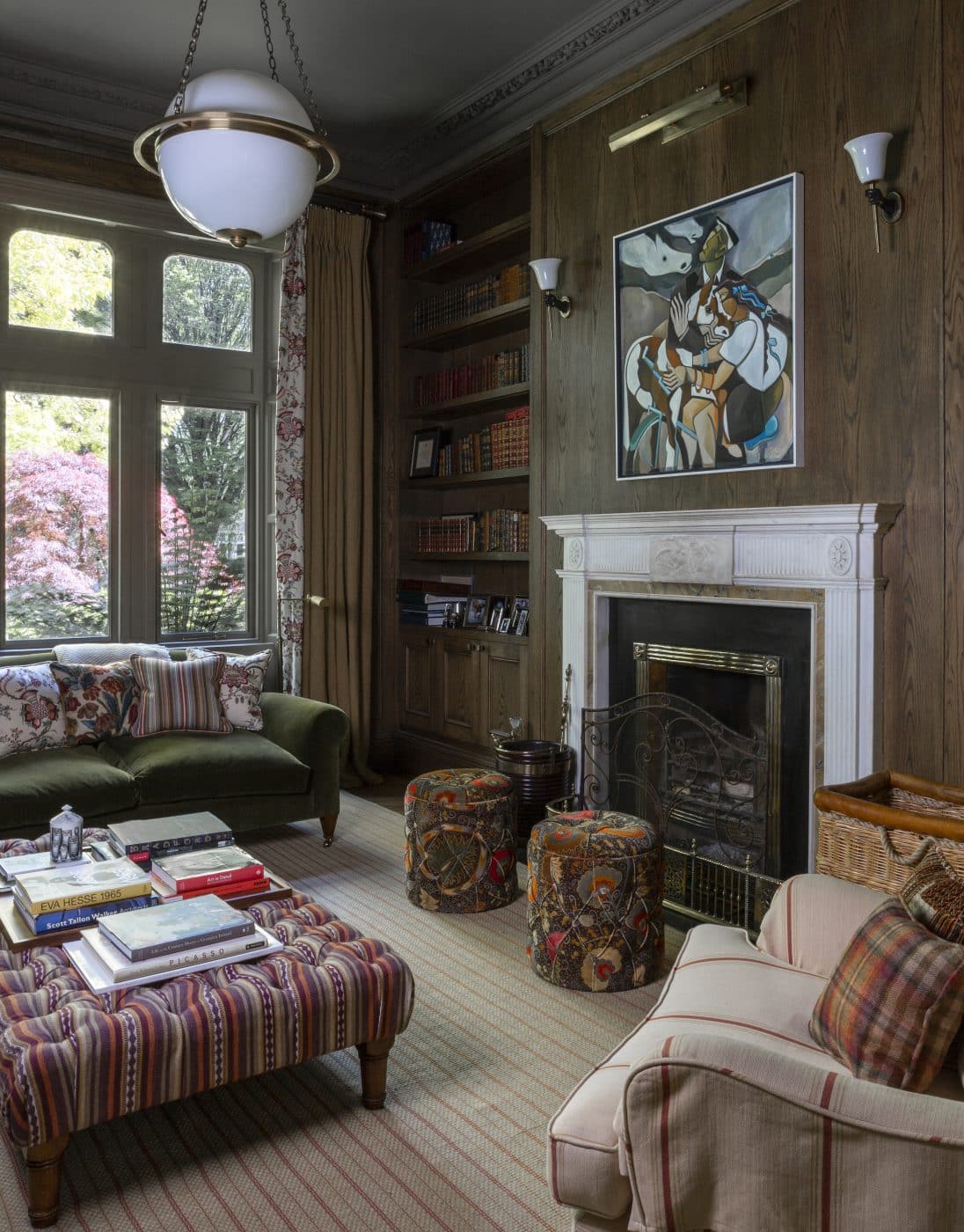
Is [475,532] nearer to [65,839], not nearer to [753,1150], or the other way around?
[65,839]

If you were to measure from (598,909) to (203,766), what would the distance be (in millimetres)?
1748

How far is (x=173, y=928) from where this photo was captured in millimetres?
2158

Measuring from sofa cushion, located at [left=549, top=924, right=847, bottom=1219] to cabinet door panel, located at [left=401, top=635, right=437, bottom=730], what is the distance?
10.5 ft

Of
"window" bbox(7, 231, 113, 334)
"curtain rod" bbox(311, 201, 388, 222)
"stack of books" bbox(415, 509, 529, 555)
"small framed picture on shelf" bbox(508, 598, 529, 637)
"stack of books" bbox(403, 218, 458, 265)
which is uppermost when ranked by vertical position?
"curtain rod" bbox(311, 201, 388, 222)

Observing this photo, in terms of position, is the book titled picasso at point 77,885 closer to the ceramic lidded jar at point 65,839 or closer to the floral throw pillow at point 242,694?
the ceramic lidded jar at point 65,839

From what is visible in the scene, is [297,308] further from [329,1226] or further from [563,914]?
[329,1226]

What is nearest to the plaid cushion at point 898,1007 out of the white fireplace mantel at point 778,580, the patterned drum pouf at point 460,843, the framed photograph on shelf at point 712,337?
the white fireplace mantel at point 778,580

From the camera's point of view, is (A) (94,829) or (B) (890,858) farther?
(A) (94,829)

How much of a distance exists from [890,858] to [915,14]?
2397 millimetres

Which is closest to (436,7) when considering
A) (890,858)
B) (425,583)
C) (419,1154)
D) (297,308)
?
(297,308)

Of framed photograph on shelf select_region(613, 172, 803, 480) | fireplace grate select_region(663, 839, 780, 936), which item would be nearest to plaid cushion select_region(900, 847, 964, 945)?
fireplace grate select_region(663, 839, 780, 936)

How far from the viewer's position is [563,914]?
2752 millimetres

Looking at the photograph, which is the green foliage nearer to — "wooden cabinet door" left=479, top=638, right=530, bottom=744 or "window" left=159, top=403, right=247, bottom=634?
"window" left=159, top=403, right=247, bottom=634

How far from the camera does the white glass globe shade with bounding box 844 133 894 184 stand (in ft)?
9.34
